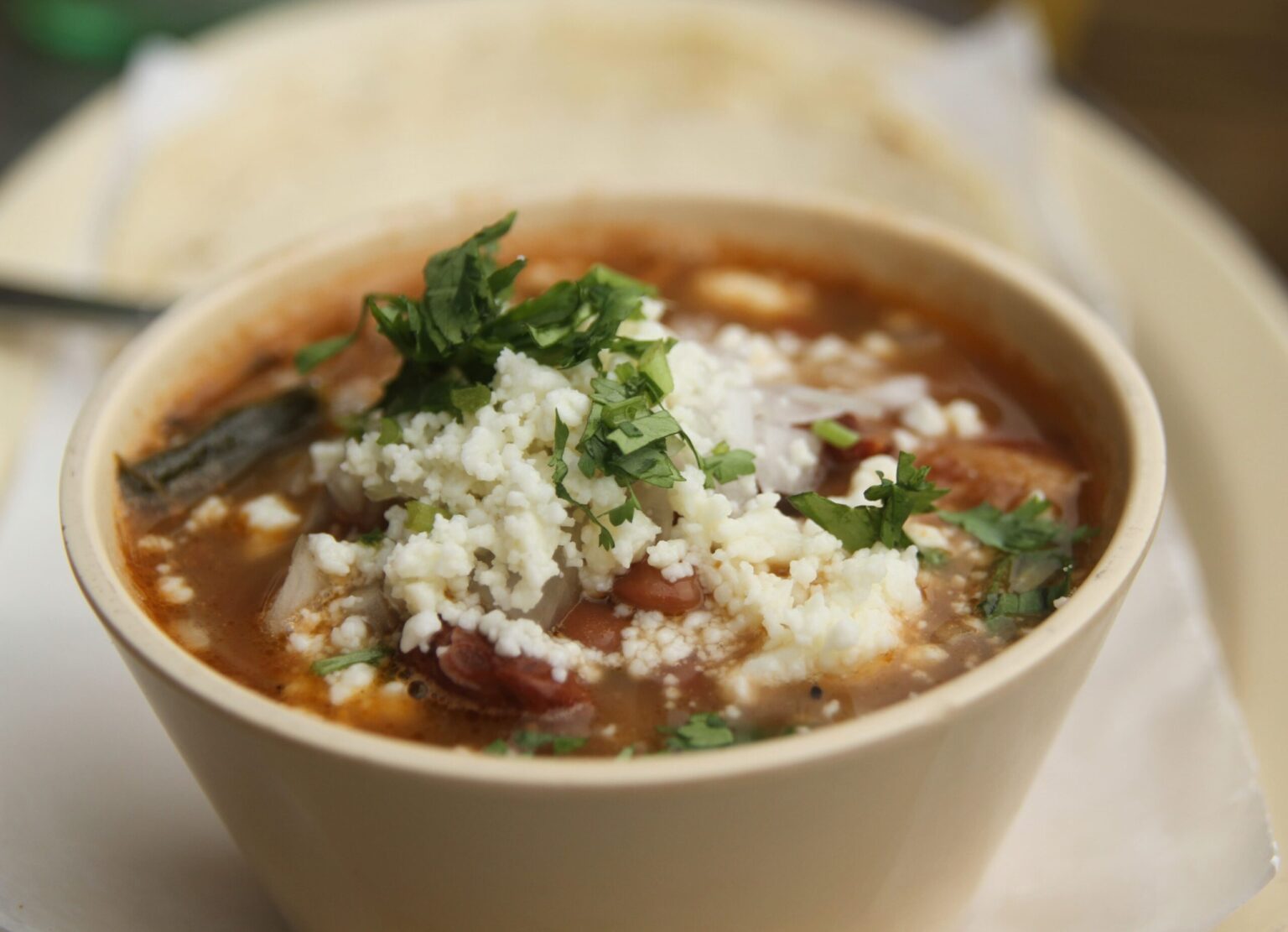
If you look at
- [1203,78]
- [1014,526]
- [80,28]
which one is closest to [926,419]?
[1014,526]

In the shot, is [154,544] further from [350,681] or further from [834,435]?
[834,435]

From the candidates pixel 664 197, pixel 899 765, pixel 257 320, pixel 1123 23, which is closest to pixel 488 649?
pixel 899 765

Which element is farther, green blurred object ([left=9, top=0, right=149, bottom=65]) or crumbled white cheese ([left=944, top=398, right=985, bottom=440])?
green blurred object ([left=9, top=0, right=149, bottom=65])

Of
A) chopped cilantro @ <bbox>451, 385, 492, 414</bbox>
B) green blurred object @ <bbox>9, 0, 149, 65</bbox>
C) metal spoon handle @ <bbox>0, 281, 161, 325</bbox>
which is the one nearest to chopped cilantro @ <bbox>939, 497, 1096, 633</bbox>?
chopped cilantro @ <bbox>451, 385, 492, 414</bbox>

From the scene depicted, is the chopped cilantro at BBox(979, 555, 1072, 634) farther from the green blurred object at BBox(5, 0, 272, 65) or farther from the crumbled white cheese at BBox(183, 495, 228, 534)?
the green blurred object at BBox(5, 0, 272, 65)

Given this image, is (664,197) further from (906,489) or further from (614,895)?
(614,895)

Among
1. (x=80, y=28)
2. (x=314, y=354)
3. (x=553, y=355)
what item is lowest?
(x=80, y=28)
